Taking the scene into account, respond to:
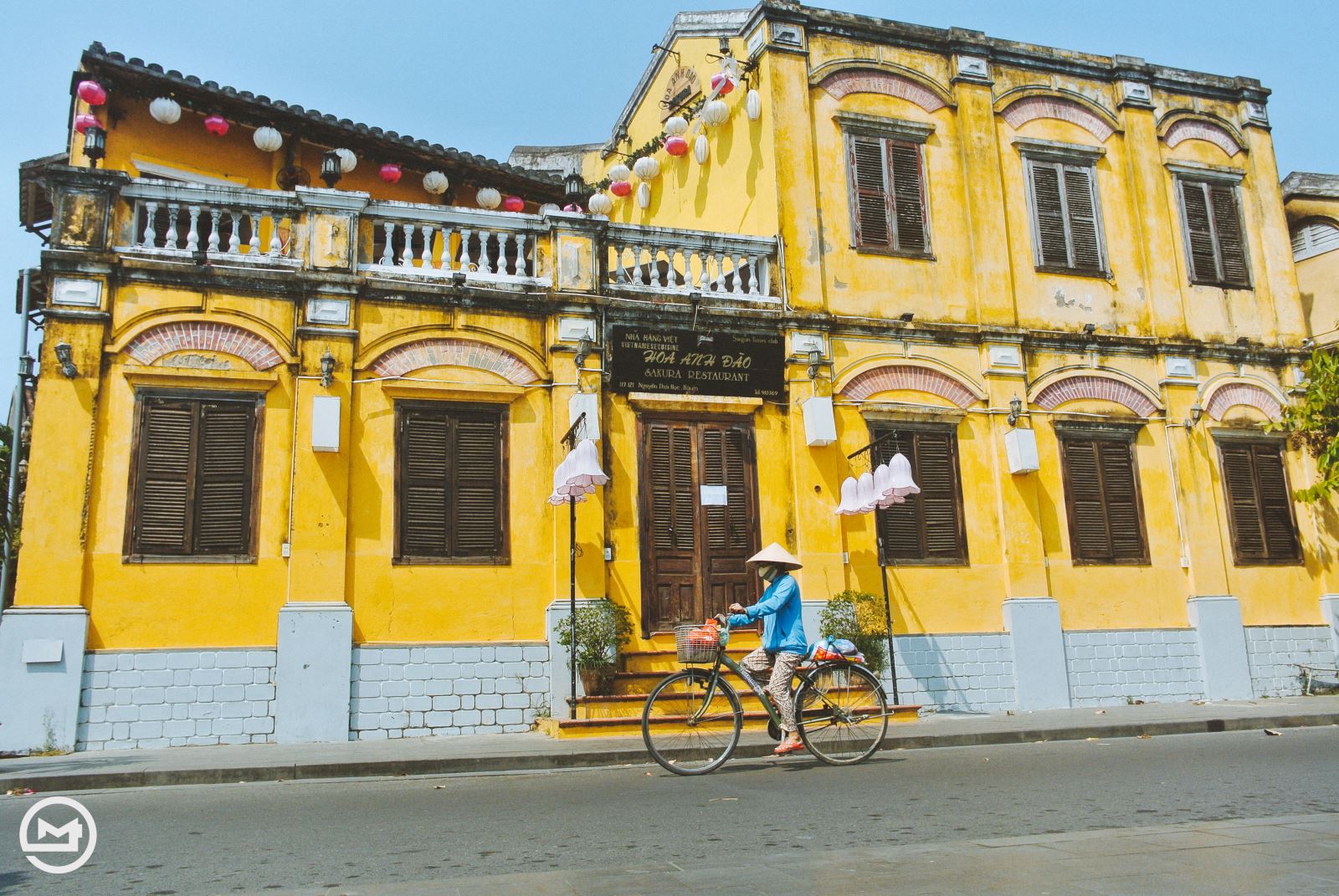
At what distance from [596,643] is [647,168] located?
9.54 metres

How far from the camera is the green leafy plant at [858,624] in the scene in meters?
13.8

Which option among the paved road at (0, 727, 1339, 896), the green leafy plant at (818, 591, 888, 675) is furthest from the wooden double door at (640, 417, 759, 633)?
the paved road at (0, 727, 1339, 896)

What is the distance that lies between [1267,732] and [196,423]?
488 inches

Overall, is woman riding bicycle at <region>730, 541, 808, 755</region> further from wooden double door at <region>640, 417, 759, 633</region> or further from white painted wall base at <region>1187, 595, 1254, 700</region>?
white painted wall base at <region>1187, 595, 1254, 700</region>

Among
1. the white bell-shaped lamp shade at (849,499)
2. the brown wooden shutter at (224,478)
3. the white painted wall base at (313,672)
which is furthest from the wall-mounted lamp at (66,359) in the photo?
the white bell-shaped lamp shade at (849,499)

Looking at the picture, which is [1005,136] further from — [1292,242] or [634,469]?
[634,469]

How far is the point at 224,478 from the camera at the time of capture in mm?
12359

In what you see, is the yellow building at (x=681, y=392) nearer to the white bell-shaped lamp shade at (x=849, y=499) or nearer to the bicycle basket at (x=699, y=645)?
the white bell-shaped lamp shade at (x=849, y=499)

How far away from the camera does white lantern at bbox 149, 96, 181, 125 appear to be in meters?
14.8

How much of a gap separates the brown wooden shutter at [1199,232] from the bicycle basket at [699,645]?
1227cm

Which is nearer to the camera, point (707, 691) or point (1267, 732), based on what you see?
point (707, 691)

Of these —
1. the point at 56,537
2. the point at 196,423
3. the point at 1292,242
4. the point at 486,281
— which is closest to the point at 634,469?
the point at 486,281

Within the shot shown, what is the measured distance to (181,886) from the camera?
17.5 ft

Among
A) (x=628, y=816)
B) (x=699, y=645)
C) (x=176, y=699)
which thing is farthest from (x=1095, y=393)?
(x=176, y=699)
